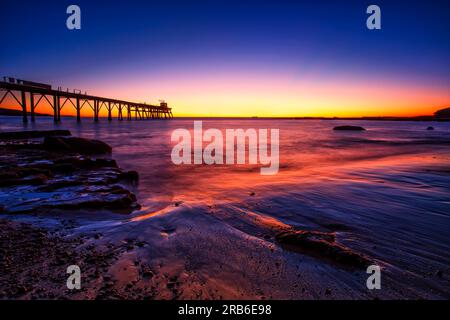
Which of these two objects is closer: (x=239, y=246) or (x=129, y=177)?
(x=239, y=246)

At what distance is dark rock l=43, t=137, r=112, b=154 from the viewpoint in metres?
11.9

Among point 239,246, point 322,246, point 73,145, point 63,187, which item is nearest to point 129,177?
point 63,187

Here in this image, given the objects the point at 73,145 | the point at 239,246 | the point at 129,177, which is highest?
the point at 73,145

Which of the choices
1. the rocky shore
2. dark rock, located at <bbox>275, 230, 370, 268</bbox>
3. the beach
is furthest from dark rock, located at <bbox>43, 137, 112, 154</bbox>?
dark rock, located at <bbox>275, 230, 370, 268</bbox>

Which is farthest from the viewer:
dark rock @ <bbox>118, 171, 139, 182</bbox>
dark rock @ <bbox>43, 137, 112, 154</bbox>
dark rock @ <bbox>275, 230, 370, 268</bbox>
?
dark rock @ <bbox>43, 137, 112, 154</bbox>

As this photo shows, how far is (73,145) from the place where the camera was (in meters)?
12.4

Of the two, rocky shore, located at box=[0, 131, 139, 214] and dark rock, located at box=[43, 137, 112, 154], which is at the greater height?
dark rock, located at box=[43, 137, 112, 154]

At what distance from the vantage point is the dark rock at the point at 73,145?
11.9 m

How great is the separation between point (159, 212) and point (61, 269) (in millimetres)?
2176

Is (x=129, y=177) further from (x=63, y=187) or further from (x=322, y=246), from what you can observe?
(x=322, y=246)

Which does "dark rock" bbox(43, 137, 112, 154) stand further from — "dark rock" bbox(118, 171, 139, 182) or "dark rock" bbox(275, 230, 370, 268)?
"dark rock" bbox(275, 230, 370, 268)
